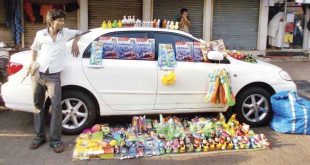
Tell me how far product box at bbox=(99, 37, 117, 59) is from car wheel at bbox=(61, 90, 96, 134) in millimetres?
672

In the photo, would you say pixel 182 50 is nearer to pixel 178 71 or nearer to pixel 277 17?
pixel 178 71

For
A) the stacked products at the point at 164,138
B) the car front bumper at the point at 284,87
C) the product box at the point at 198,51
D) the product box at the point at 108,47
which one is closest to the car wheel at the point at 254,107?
the car front bumper at the point at 284,87

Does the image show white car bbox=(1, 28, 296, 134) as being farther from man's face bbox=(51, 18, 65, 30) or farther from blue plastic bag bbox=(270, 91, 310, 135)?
man's face bbox=(51, 18, 65, 30)

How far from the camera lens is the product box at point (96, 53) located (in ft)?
21.5

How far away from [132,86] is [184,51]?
97 centimetres

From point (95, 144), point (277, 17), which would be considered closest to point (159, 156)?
point (95, 144)

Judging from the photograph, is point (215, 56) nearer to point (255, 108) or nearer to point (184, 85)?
point (184, 85)

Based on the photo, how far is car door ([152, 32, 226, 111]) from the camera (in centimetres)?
680

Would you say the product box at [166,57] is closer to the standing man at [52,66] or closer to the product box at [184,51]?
the product box at [184,51]

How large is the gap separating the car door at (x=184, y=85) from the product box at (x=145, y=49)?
0.35 ft

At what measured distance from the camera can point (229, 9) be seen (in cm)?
1409

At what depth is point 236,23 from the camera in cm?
1427

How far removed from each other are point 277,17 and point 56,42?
10140 mm

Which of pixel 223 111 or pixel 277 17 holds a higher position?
pixel 277 17
